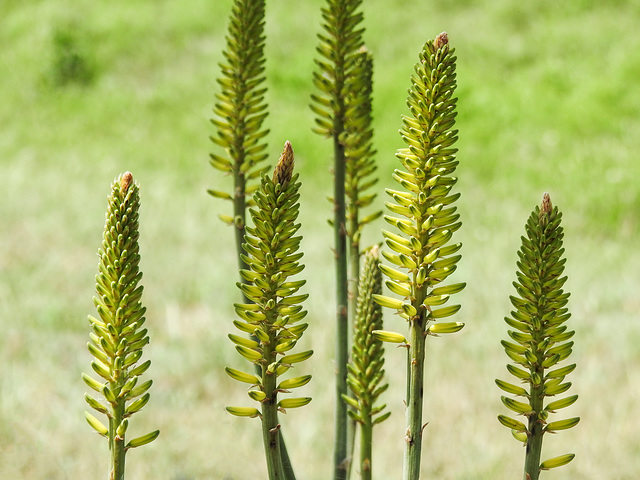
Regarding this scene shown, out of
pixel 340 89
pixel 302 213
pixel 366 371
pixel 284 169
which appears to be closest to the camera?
pixel 284 169

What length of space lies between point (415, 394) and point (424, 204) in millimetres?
168

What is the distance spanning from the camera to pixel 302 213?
7066mm

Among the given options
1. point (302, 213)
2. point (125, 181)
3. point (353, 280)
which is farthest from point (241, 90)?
point (302, 213)

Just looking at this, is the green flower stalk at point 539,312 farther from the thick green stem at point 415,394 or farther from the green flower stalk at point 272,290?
the green flower stalk at point 272,290

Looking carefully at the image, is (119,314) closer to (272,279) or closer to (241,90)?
(272,279)

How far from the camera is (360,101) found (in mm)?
1002

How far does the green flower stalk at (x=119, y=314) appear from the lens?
64 cm

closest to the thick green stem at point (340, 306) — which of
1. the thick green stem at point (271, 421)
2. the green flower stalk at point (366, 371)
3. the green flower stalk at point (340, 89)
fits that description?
the green flower stalk at point (340, 89)

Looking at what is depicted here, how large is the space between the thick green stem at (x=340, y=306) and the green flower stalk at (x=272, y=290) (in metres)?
0.34

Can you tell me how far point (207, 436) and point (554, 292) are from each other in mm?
2576

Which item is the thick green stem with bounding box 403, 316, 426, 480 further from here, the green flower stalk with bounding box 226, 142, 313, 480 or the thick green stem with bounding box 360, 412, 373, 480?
the thick green stem with bounding box 360, 412, 373, 480

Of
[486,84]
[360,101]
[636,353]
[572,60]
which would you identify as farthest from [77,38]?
[360,101]

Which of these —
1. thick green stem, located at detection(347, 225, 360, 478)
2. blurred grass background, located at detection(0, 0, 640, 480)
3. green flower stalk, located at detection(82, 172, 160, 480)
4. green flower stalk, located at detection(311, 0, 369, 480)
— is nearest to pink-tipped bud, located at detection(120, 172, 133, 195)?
green flower stalk, located at detection(82, 172, 160, 480)

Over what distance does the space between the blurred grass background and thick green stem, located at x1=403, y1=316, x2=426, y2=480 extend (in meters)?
1.47
